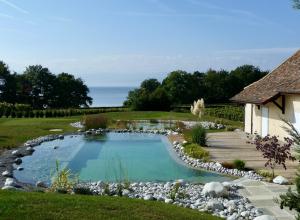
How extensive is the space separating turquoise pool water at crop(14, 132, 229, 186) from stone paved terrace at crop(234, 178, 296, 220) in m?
1.67

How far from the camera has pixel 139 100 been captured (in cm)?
4688

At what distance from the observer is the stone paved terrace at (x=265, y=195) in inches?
359

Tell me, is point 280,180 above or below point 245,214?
above

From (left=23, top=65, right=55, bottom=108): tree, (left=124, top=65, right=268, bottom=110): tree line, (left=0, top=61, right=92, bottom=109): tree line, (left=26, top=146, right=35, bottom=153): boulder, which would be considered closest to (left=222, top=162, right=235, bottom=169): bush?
(left=26, top=146, right=35, bottom=153): boulder

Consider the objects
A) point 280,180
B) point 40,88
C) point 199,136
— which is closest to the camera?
point 280,180

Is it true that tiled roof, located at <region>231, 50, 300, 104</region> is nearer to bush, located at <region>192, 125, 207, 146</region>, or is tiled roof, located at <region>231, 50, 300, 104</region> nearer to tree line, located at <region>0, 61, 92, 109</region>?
bush, located at <region>192, 125, 207, 146</region>

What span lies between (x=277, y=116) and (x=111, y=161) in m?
7.79

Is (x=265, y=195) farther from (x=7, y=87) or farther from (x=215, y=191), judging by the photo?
(x=7, y=87)

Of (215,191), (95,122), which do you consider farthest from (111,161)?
(95,122)

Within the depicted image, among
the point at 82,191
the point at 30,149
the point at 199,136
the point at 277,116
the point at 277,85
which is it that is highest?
the point at 277,85

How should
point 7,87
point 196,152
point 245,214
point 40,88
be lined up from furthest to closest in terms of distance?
1. point 40,88
2. point 7,87
3. point 196,152
4. point 245,214

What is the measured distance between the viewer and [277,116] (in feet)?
66.4

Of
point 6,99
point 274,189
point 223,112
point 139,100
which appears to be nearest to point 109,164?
point 274,189

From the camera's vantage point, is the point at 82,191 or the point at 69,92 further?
the point at 69,92
